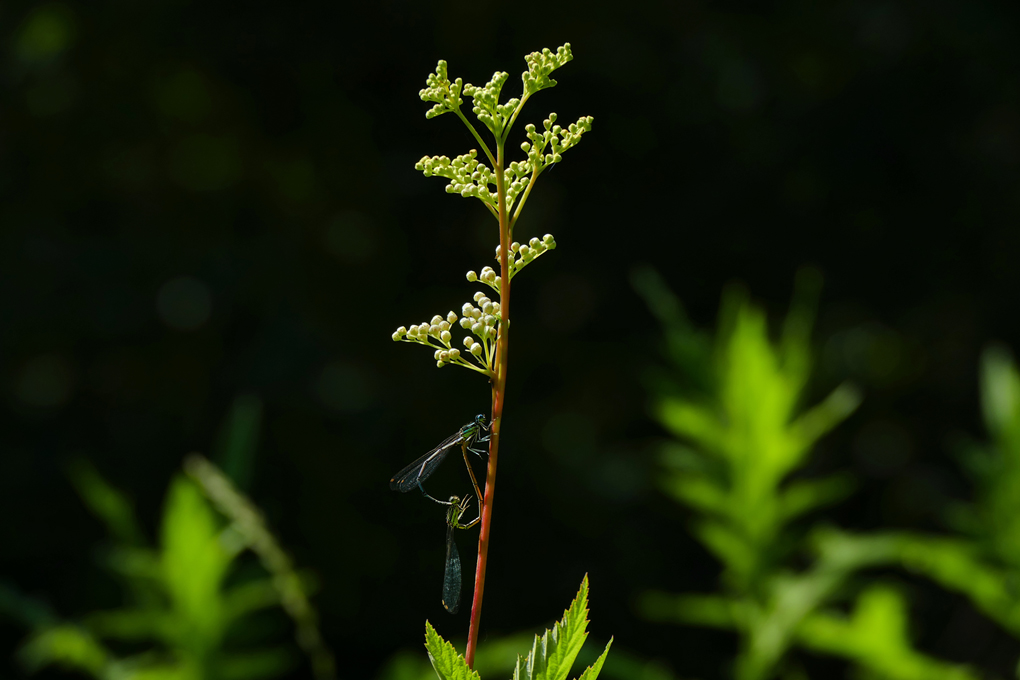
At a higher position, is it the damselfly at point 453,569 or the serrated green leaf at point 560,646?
the damselfly at point 453,569

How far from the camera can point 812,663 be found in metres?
3.31

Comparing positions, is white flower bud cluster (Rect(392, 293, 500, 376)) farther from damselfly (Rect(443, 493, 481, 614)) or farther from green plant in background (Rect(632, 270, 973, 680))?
green plant in background (Rect(632, 270, 973, 680))

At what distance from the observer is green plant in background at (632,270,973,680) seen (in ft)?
3.83

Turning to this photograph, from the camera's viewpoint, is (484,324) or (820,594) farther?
(820,594)

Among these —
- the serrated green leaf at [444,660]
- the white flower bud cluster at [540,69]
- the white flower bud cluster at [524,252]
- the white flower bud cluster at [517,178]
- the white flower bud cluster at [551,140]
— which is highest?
the white flower bud cluster at [540,69]

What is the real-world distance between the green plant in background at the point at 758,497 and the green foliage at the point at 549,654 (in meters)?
0.75

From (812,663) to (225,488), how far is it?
3021 millimetres

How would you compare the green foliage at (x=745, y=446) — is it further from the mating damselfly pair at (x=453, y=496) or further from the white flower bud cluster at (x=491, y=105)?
the white flower bud cluster at (x=491, y=105)

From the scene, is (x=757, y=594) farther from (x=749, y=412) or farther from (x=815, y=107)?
(x=815, y=107)

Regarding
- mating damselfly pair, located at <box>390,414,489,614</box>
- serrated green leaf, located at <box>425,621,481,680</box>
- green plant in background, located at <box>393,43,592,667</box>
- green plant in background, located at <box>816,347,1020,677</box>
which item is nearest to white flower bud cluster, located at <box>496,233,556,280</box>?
green plant in background, located at <box>393,43,592,667</box>

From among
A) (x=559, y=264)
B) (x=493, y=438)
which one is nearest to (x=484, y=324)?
(x=493, y=438)

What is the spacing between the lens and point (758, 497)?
4.01 feet

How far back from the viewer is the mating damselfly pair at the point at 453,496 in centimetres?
55

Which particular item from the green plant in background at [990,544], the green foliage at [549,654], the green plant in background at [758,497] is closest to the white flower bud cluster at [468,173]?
the green foliage at [549,654]
